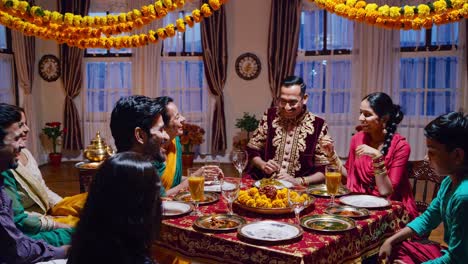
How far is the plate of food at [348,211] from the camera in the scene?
231 centimetres

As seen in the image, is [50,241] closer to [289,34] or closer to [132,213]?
[132,213]

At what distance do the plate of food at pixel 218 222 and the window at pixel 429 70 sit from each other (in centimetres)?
625

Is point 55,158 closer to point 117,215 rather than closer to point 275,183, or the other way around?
point 275,183

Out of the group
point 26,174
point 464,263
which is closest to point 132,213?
point 464,263

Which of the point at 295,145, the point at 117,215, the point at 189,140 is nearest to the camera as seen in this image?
the point at 117,215

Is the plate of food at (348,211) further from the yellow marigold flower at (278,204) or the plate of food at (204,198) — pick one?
the plate of food at (204,198)

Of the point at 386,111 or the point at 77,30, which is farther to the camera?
the point at 77,30

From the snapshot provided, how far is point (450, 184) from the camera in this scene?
84.3 inches

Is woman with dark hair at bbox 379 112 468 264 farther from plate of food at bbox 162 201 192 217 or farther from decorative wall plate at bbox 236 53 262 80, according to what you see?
decorative wall plate at bbox 236 53 262 80

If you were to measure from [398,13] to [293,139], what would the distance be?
156 cm

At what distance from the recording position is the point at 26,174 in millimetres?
2826

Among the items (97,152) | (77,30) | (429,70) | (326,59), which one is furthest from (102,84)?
(429,70)

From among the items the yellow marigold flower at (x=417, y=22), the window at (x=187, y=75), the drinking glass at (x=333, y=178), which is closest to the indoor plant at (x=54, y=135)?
the window at (x=187, y=75)

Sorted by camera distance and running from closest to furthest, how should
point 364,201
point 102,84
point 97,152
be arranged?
1. point 364,201
2. point 97,152
3. point 102,84
